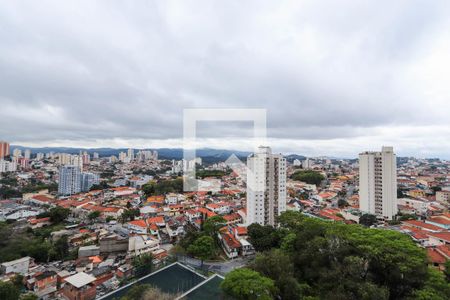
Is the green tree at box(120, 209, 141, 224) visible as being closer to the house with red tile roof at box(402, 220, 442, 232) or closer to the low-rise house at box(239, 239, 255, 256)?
the low-rise house at box(239, 239, 255, 256)

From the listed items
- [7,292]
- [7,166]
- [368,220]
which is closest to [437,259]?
[368,220]

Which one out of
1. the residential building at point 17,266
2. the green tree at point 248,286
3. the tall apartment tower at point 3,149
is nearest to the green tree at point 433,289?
the green tree at point 248,286

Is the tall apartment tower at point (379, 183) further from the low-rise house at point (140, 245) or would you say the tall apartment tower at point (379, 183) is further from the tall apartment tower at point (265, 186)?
→ the low-rise house at point (140, 245)

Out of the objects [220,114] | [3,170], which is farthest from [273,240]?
[3,170]

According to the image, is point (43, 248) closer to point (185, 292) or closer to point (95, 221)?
point (95, 221)

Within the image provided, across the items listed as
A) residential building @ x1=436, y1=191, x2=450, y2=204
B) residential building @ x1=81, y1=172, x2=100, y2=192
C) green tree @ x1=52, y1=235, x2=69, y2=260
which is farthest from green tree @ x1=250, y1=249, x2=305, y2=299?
residential building @ x1=81, y1=172, x2=100, y2=192

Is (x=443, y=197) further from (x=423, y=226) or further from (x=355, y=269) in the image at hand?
(x=355, y=269)

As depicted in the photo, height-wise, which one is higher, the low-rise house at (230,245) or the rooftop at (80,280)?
the rooftop at (80,280)
